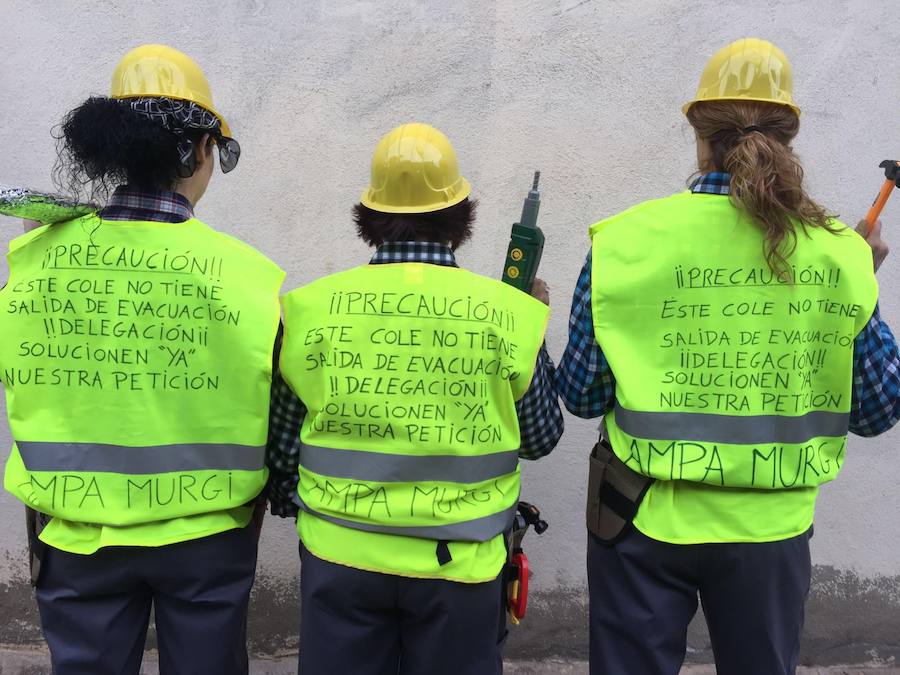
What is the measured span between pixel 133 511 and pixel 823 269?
171cm

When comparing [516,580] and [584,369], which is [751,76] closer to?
[584,369]

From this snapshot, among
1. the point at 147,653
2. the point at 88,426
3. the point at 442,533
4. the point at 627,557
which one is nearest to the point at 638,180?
the point at 627,557

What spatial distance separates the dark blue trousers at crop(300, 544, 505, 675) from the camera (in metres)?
1.74

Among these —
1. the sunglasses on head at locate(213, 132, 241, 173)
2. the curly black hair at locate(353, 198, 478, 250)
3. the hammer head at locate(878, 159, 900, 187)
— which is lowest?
the curly black hair at locate(353, 198, 478, 250)

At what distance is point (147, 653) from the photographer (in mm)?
3135

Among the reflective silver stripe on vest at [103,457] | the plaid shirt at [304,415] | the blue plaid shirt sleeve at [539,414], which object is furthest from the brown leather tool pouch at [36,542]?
the blue plaid shirt sleeve at [539,414]

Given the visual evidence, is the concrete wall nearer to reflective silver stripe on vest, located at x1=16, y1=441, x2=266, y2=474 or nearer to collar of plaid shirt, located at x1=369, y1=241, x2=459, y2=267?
collar of plaid shirt, located at x1=369, y1=241, x2=459, y2=267

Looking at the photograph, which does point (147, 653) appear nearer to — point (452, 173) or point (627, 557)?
point (627, 557)

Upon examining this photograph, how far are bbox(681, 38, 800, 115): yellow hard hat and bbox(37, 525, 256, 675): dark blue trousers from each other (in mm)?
1678

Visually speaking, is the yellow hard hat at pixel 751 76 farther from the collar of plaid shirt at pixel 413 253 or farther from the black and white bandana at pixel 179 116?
the black and white bandana at pixel 179 116

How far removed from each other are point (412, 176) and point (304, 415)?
668mm

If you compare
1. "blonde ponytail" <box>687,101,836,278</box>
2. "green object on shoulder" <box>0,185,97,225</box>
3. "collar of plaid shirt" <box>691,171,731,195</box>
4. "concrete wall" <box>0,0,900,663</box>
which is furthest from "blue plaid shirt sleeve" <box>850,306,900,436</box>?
"green object on shoulder" <box>0,185,97,225</box>

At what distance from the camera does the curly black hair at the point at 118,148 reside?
1741 millimetres

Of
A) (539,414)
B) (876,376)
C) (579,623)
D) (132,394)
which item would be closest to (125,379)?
(132,394)
